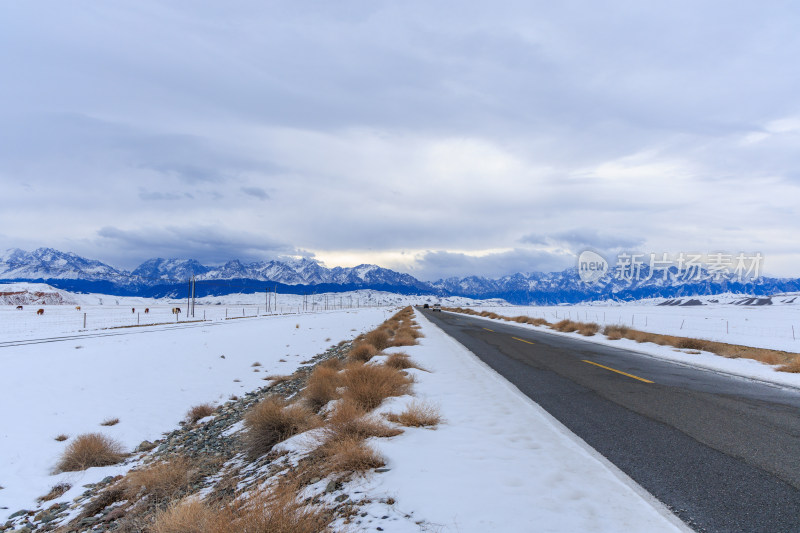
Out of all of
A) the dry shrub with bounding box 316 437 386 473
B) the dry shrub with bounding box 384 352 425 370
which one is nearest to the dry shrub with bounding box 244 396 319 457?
the dry shrub with bounding box 316 437 386 473

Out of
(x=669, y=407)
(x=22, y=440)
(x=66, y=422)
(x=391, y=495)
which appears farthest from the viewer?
(x=66, y=422)

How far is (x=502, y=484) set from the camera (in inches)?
168

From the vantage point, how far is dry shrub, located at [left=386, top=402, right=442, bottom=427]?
6535 mm

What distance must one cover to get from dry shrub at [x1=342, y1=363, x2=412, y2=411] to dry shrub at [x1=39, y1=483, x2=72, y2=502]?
20.0ft

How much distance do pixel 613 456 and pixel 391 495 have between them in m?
3.09

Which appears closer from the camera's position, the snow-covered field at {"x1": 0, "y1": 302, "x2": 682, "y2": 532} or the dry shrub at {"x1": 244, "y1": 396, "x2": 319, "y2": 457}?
the snow-covered field at {"x1": 0, "y1": 302, "x2": 682, "y2": 532}

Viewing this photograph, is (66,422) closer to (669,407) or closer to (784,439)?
(669,407)

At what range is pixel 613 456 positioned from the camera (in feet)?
16.9

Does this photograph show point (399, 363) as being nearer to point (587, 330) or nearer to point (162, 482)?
point (162, 482)

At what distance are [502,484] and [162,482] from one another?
5866 mm

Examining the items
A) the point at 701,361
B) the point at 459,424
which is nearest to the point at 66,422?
the point at 459,424

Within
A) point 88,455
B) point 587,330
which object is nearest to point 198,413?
point 88,455

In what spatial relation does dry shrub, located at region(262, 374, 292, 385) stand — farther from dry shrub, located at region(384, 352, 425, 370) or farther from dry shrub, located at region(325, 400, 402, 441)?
dry shrub, located at region(325, 400, 402, 441)

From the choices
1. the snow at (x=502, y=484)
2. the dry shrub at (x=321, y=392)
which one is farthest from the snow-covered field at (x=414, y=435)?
the dry shrub at (x=321, y=392)
